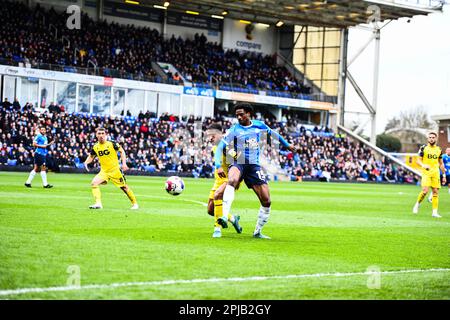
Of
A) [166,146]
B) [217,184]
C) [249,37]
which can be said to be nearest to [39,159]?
[217,184]

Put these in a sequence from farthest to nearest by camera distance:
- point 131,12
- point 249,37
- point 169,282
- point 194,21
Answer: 1. point 249,37
2. point 194,21
3. point 131,12
4. point 169,282

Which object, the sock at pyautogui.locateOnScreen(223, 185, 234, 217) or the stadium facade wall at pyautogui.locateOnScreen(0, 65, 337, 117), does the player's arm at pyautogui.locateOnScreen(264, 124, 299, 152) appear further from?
the stadium facade wall at pyautogui.locateOnScreen(0, 65, 337, 117)

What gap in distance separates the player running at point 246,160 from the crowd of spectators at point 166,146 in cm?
3071

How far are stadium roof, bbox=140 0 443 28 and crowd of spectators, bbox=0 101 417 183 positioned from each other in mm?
10440

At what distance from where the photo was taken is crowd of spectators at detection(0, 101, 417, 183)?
146 feet

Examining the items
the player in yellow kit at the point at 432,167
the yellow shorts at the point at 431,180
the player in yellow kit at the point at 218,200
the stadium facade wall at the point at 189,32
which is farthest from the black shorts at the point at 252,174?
the stadium facade wall at the point at 189,32

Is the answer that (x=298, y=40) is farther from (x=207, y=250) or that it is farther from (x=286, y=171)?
(x=207, y=250)

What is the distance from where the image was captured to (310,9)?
6719 centimetres

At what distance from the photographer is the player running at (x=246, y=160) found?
13.0m

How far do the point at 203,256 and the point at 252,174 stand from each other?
131 inches

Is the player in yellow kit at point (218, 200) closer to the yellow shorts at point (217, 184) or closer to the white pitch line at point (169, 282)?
the yellow shorts at point (217, 184)

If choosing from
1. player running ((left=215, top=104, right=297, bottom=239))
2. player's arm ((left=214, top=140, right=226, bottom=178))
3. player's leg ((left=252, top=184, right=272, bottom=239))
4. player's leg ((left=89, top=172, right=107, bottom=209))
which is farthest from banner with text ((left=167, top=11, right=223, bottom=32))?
player's leg ((left=252, top=184, right=272, bottom=239))

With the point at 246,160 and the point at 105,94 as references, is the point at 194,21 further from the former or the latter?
the point at 246,160
